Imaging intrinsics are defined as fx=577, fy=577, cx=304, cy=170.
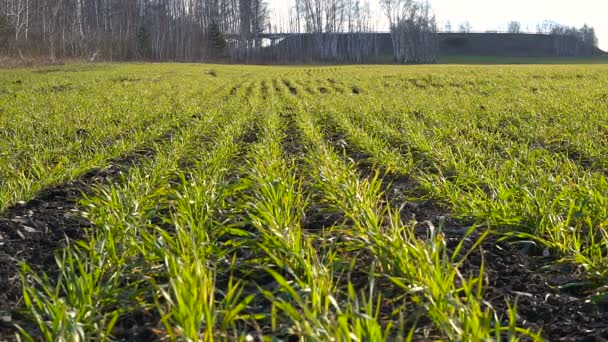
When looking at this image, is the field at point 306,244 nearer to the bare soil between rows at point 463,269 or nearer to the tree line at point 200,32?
the bare soil between rows at point 463,269

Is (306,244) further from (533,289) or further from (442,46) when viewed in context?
(442,46)

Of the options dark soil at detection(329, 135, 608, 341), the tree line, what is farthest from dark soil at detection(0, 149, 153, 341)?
the tree line

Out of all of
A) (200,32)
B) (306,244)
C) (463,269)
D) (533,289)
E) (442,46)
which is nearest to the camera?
(533,289)

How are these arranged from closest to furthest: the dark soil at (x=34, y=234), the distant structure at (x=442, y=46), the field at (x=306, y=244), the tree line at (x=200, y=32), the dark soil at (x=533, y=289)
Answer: the field at (x=306, y=244)
the dark soil at (x=533, y=289)
the dark soil at (x=34, y=234)
the tree line at (x=200, y=32)
the distant structure at (x=442, y=46)

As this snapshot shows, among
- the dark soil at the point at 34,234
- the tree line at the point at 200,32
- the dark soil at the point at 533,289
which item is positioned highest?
the tree line at the point at 200,32

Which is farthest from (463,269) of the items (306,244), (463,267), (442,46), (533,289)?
(442,46)

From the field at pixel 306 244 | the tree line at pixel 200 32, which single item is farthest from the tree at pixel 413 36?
the field at pixel 306 244

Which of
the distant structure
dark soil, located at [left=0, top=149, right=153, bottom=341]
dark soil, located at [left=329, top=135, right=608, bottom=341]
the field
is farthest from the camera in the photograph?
the distant structure

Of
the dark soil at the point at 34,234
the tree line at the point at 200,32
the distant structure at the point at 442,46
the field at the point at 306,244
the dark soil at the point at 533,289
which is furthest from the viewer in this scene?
the distant structure at the point at 442,46

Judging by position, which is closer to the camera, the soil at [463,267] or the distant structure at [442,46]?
the soil at [463,267]

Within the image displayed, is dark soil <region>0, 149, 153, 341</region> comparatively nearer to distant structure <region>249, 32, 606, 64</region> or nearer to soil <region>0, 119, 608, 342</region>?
soil <region>0, 119, 608, 342</region>

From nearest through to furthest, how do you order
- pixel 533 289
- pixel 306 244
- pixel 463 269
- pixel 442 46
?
pixel 533 289 < pixel 306 244 < pixel 463 269 < pixel 442 46

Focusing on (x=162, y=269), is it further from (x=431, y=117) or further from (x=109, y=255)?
(x=431, y=117)

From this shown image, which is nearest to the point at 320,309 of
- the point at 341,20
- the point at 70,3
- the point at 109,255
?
the point at 109,255
